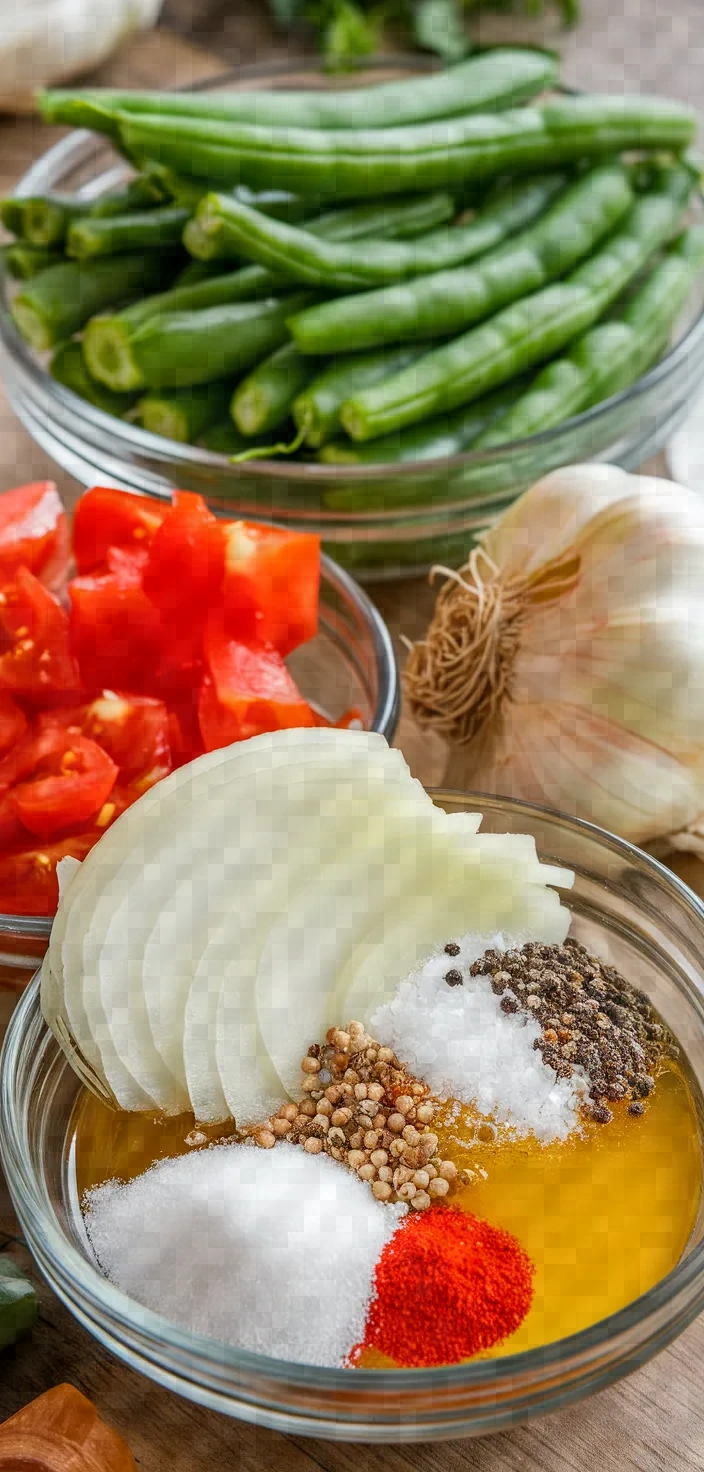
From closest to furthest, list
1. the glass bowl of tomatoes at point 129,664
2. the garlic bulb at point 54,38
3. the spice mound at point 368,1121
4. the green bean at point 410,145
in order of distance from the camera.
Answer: the spice mound at point 368,1121 → the glass bowl of tomatoes at point 129,664 → the green bean at point 410,145 → the garlic bulb at point 54,38

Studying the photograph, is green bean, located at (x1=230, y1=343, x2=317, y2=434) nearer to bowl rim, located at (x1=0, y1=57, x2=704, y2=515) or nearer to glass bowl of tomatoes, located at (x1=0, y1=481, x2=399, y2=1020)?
bowl rim, located at (x1=0, y1=57, x2=704, y2=515)

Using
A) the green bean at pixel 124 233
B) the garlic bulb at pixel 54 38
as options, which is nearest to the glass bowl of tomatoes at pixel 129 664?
the green bean at pixel 124 233

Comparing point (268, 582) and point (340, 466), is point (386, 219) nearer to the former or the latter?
point (340, 466)

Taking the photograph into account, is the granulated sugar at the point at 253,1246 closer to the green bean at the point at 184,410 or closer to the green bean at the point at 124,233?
the green bean at the point at 184,410

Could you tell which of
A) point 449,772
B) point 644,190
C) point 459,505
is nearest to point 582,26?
point 644,190

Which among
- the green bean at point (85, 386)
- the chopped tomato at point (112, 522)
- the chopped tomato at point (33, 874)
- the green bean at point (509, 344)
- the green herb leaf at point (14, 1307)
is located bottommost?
the green herb leaf at point (14, 1307)

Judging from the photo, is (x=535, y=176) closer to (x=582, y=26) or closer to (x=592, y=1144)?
(x=582, y=26)

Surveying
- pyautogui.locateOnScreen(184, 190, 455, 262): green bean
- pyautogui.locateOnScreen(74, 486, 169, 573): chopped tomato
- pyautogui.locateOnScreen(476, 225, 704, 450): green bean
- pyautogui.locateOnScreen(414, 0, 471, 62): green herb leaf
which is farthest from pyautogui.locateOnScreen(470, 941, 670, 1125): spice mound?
pyautogui.locateOnScreen(414, 0, 471, 62): green herb leaf

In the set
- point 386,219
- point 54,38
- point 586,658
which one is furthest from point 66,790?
point 54,38
